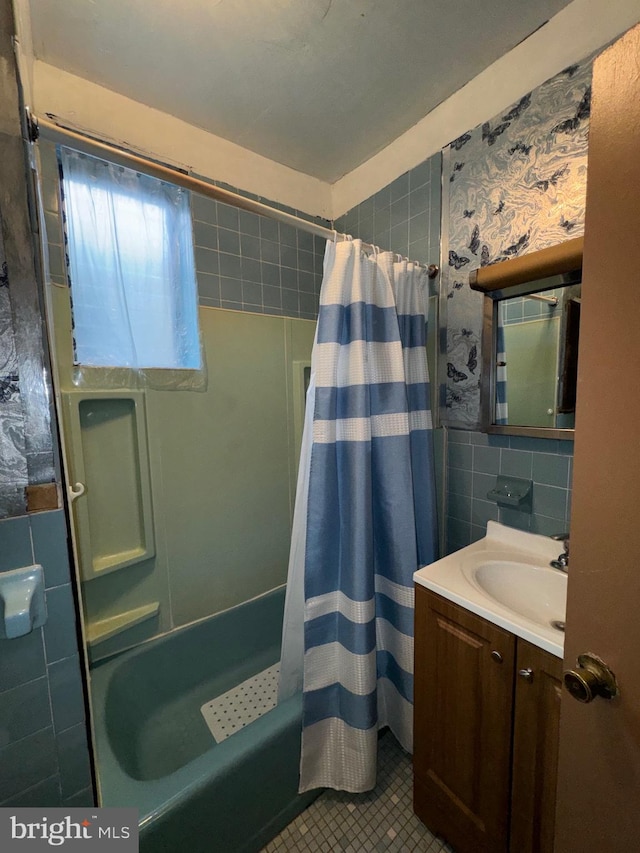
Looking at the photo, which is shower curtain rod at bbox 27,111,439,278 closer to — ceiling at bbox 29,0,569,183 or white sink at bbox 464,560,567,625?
ceiling at bbox 29,0,569,183

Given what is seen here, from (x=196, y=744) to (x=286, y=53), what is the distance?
8.53 ft

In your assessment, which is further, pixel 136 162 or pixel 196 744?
pixel 196 744

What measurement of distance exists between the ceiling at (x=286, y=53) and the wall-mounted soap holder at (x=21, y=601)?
1.59 metres

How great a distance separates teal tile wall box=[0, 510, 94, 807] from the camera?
0.66m

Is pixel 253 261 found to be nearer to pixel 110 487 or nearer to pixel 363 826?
pixel 110 487

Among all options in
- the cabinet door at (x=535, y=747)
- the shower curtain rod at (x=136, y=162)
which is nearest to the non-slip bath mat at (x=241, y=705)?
the cabinet door at (x=535, y=747)

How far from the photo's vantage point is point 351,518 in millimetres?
1166

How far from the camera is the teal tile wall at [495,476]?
1158 millimetres

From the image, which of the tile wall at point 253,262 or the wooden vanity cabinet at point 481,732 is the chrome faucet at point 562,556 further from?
the tile wall at point 253,262

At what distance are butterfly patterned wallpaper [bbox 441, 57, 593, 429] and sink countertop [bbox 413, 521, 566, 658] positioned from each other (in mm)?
452

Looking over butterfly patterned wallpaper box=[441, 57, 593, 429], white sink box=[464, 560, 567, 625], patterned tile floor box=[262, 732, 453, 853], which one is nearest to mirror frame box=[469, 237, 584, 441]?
butterfly patterned wallpaper box=[441, 57, 593, 429]

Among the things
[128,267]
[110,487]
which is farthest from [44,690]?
[128,267]

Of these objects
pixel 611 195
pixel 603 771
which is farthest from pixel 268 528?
pixel 611 195

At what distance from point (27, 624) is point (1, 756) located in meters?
0.28
